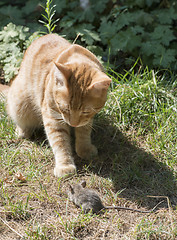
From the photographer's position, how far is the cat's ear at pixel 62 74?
269cm

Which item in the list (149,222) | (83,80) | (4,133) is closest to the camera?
(149,222)

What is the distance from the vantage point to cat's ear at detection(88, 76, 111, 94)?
2625mm

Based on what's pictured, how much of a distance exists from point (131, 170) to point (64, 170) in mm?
711

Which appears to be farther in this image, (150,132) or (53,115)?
(150,132)

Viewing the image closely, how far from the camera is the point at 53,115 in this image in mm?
3258

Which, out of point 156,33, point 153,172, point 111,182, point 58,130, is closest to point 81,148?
point 58,130

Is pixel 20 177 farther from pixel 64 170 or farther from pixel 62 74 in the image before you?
pixel 62 74

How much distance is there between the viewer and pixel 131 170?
3273mm

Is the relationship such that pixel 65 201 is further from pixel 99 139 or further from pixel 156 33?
pixel 156 33

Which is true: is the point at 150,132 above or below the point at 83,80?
below

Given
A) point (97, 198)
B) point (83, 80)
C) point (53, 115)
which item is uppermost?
point (83, 80)

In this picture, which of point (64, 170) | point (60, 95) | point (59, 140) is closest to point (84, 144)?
point (59, 140)

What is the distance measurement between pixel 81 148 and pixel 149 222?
3.91 ft

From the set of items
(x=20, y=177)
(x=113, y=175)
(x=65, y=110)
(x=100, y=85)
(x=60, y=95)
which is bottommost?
(x=113, y=175)
